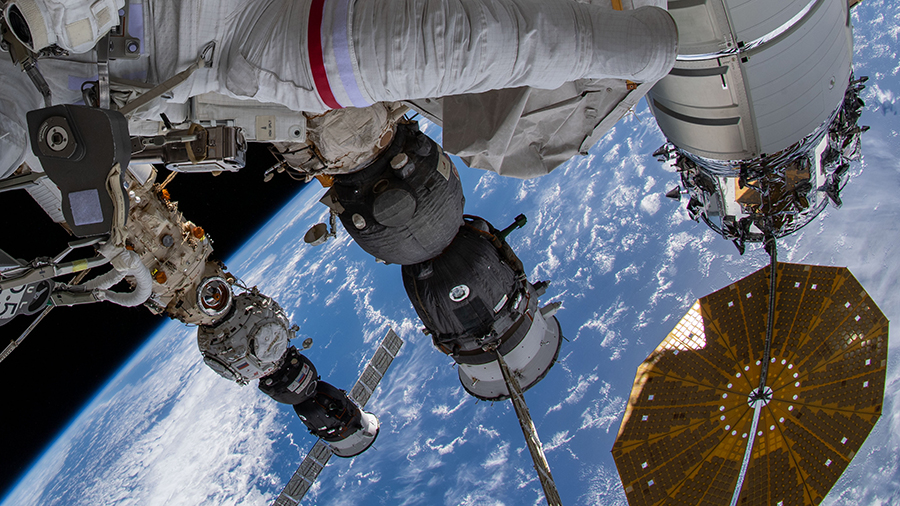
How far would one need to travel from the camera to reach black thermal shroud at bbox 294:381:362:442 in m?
5.55

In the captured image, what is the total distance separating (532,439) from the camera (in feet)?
13.8

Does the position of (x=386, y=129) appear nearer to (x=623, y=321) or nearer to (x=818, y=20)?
(x=818, y=20)

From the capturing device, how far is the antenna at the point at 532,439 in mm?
4102

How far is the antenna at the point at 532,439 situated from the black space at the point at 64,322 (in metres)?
4.73

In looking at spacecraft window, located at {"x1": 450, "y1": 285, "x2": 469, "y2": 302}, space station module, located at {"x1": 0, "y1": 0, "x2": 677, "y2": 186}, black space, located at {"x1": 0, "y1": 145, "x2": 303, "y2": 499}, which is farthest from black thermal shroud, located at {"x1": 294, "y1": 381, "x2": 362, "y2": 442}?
Answer: space station module, located at {"x1": 0, "y1": 0, "x2": 677, "y2": 186}

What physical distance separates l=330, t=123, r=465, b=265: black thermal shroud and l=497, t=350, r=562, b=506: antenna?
1.15m

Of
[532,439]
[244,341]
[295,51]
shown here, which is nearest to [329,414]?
[244,341]

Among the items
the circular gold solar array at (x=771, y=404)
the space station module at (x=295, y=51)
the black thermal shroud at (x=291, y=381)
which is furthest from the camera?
the black thermal shroud at (x=291, y=381)

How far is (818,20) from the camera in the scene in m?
3.51

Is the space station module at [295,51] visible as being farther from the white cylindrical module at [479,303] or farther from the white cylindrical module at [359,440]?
the white cylindrical module at [359,440]

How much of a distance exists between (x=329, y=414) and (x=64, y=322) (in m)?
4.31

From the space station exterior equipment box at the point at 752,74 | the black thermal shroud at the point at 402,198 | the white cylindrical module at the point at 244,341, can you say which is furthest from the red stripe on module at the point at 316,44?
the white cylindrical module at the point at 244,341

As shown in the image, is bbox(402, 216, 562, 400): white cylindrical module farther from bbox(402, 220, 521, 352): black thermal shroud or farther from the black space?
the black space

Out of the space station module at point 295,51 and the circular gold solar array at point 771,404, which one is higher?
the space station module at point 295,51
